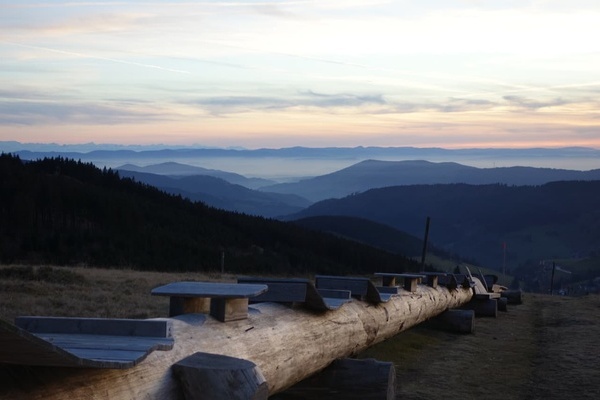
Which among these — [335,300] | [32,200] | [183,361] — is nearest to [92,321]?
[183,361]

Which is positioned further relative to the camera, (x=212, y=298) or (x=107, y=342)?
(x=212, y=298)

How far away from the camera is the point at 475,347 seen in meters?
12.6

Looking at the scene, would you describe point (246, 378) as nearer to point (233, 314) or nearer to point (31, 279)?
point (233, 314)

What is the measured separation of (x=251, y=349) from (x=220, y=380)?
4.02 ft

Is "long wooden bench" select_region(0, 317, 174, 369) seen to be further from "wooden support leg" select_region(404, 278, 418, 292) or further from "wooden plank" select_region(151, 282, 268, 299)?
"wooden support leg" select_region(404, 278, 418, 292)

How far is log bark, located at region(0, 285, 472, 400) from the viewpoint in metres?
3.76

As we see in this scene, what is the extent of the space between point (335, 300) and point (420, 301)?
450 centimetres

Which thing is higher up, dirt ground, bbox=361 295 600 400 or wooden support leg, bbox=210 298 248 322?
wooden support leg, bbox=210 298 248 322

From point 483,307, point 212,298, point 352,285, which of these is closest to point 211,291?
point 212,298

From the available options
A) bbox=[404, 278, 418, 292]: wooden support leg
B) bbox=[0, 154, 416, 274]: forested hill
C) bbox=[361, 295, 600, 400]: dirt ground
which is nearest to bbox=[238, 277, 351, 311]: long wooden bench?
bbox=[361, 295, 600, 400]: dirt ground

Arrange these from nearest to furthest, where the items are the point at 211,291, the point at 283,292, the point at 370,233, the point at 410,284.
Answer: the point at 211,291 → the point at 283,292 → the point at 410,284 → the point at 370,233

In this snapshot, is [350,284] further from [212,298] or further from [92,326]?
[92,326]

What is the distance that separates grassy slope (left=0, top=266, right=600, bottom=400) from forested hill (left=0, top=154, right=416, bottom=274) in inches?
915

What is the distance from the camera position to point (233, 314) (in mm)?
5797
